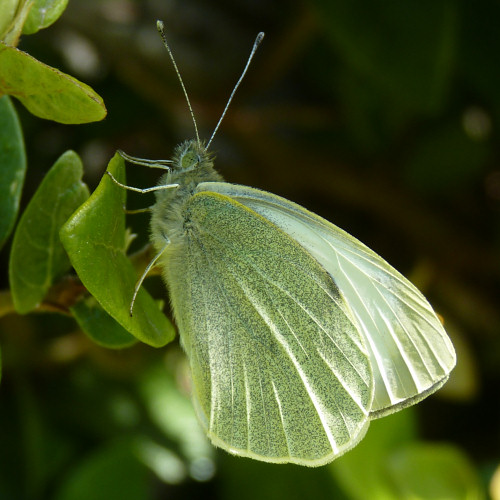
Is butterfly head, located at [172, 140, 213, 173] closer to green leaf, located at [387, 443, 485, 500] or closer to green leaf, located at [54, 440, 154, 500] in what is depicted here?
green leaf, located at [54, 440, 154, 500]

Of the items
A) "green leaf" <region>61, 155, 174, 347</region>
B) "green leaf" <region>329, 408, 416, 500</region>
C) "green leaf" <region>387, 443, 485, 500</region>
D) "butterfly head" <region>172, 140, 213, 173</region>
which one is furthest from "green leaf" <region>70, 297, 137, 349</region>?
"green leaf" <region>387, 443, 485, 500</region>

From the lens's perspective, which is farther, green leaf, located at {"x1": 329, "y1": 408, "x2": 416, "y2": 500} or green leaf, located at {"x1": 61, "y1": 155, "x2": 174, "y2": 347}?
Result: green leaf, located at {"x1": 329, "y1": 408, "x2": 416, "y2": 500}

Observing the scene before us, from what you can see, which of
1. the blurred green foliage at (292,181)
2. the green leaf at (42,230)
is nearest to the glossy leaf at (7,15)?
the green leaf at (42,230)

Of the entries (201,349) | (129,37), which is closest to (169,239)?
(201,349)

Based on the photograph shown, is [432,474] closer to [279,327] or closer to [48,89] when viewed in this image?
[279,327]

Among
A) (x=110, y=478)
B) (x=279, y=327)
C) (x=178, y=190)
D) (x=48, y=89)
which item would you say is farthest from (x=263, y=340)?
(x=48, y=89)

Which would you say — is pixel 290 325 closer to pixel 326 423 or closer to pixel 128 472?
pixel 326 423
